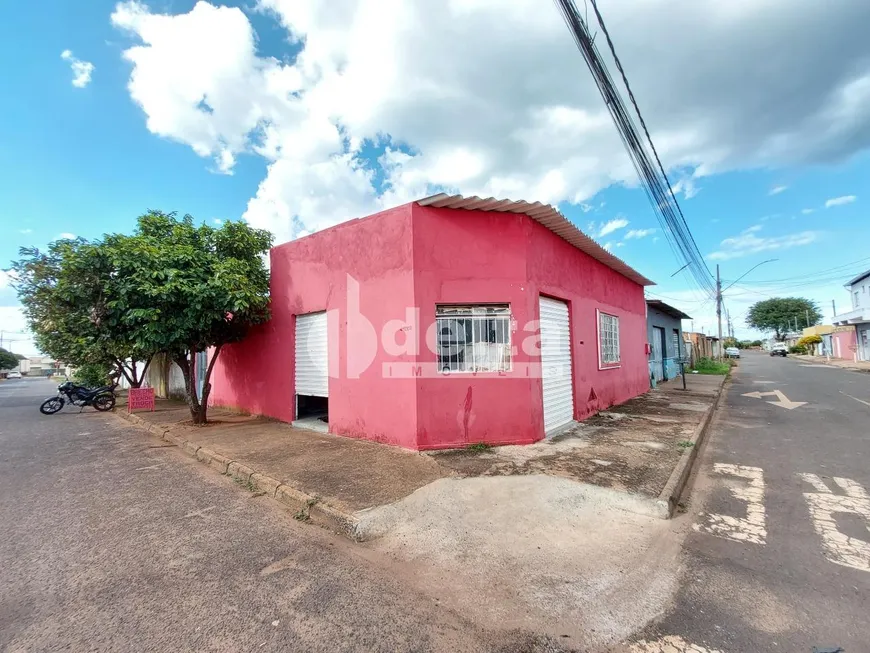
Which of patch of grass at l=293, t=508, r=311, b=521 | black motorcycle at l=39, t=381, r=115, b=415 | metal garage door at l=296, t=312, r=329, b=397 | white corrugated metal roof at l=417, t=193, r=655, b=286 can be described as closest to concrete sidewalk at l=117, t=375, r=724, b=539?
patch of grass at l=293, t=508, r=311, b=521

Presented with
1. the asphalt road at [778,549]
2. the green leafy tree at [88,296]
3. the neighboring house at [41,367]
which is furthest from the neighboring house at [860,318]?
the neighboring house at [41,367]

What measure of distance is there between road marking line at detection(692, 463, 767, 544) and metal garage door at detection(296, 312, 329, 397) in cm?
585

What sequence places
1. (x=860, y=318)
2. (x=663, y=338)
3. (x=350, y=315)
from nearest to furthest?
(x=350, y=315) → (x=663, y=338) → (x=860, y=318)

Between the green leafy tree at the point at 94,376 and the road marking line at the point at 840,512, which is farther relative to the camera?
the green leafy tree at the point at 94,376

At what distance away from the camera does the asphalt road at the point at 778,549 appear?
7.17 feet

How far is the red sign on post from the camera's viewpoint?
11086mm

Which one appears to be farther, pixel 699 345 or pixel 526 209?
pixel 699 345

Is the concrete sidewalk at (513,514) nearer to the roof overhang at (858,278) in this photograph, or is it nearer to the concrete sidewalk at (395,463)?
the concrete sidewalk at (395,463)

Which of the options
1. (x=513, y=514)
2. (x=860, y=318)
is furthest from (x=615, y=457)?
(x=860, y=318)

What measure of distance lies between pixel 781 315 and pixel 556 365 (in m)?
74.8

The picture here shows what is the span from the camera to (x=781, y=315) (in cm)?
6081

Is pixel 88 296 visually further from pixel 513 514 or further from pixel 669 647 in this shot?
pixel 669 647

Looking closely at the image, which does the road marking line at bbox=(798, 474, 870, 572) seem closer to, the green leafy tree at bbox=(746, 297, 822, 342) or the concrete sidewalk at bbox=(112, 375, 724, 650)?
the concrete sidewalk at bbox=(112, 375, 724, 650)

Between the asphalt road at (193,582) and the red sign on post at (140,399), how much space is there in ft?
23.9
